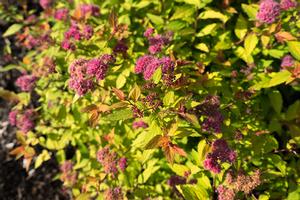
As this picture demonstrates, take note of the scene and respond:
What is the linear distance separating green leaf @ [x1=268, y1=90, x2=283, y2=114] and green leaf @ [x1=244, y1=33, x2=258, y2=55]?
33 centimetres

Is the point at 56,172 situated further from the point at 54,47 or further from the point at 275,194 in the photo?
the point at 275,194

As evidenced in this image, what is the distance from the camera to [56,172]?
349cm

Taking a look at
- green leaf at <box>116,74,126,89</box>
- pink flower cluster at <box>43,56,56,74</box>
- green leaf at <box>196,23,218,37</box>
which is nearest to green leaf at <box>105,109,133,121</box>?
green leaf at <box>116,74,126,89</box>

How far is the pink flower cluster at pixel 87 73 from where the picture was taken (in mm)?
1702

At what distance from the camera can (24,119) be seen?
249 centimetres

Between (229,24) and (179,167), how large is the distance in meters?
1.15

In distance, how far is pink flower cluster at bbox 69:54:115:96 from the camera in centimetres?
170

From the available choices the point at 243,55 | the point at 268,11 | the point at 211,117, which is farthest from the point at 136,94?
the point at 243,55

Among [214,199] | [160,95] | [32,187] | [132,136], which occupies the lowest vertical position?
[32,187]

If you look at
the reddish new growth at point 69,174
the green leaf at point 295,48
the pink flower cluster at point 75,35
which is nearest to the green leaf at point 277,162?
the green leaf at point 295,48

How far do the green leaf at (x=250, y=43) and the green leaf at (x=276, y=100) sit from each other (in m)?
0.33

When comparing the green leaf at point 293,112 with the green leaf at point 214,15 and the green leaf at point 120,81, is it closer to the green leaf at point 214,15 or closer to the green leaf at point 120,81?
the green leaf at point 214,15

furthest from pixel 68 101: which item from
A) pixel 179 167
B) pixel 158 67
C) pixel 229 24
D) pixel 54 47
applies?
pixel 229 24

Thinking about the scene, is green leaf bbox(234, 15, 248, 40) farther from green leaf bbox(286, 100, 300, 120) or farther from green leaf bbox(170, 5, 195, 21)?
green leaf bbox(286, 100, 300, 120)
